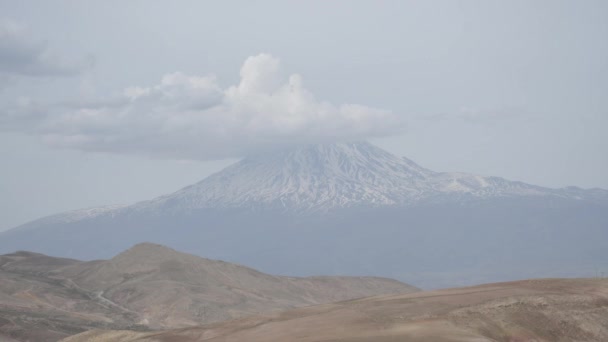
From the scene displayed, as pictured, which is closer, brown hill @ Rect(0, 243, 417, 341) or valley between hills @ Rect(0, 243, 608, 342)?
valley between hills @ Rect(0, 243, 608, 342)

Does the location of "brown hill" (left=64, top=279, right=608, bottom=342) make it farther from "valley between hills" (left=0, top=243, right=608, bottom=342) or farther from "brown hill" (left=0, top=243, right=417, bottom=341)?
"brown hill" (left=0, top=243, right=417, bottom=341)

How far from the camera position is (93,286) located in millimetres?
128500

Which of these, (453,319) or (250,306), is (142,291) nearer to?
(250,306)

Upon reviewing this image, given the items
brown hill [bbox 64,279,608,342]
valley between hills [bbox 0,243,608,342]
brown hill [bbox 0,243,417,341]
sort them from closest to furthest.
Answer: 1. brown hill [bbox 64,279,608,342]
2. valley between hills [bbox 0,243,608,342]
3. brown hill [bbox 0,243,417,341]

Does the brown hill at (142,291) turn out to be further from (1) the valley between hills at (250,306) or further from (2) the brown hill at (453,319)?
(2) the brown hill at (453,319)

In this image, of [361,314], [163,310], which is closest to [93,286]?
[163,310]

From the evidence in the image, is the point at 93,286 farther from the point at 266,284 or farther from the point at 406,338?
the point at 406,338

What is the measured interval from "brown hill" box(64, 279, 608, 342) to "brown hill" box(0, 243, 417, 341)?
1342 inches

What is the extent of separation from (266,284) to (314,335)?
333ft

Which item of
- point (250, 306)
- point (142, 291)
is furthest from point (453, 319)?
point (142, 291)

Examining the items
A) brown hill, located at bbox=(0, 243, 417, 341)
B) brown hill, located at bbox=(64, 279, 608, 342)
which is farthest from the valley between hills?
brown hill, located at bbox=(0, 243, 417, 341)

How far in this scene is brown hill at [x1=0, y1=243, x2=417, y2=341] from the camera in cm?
8644

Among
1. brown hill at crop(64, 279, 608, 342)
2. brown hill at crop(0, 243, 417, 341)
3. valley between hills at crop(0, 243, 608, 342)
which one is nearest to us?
brown hill at crop(64, 279, 608, 342)

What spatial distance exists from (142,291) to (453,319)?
286ft
